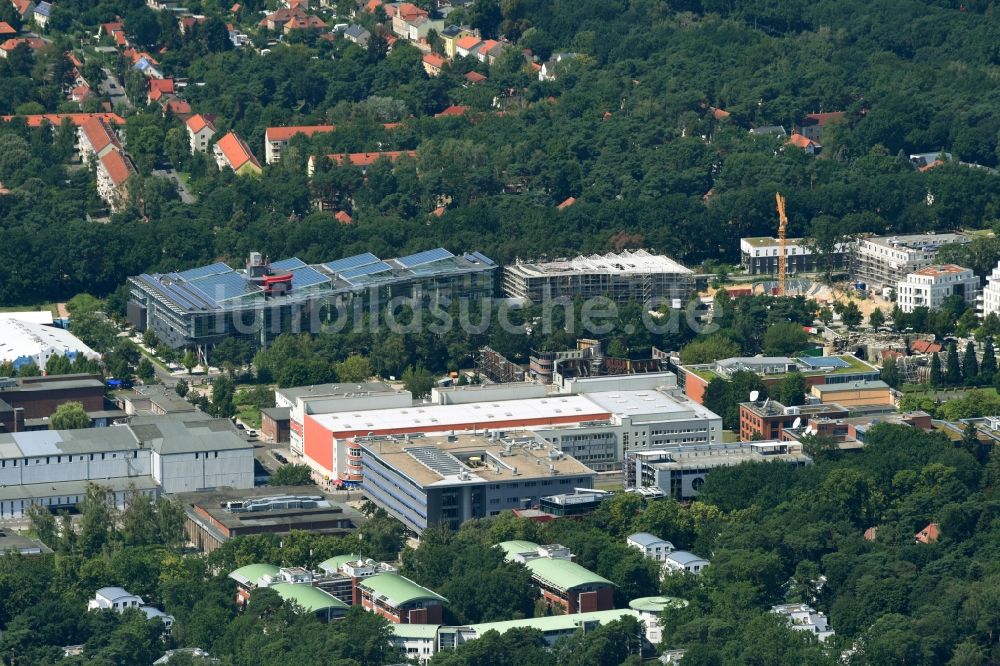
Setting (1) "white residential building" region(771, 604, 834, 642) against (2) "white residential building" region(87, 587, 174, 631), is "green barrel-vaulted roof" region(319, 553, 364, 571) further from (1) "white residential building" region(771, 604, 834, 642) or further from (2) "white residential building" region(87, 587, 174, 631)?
(1) "white residential building" region(771, 604, 834, 642)

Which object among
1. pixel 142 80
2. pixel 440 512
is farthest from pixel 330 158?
pixel 440 512

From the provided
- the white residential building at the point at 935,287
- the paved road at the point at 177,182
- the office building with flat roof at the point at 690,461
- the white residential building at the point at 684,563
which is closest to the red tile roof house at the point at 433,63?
the paved road at the point at 177,182

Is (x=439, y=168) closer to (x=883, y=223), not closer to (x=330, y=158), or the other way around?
(x=330, y=158)

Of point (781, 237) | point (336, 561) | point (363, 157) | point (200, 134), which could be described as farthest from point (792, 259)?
point (336, 561)

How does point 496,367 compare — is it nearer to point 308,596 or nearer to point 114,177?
point 308,596

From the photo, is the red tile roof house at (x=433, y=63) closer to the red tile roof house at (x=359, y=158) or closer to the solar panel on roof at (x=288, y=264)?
the red tile roof house at (x=359, y=158)

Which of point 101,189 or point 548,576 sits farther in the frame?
point 101,189
